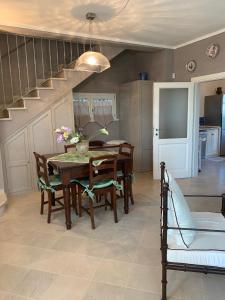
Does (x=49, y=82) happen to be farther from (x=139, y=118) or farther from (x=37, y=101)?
(x=139, y=118)

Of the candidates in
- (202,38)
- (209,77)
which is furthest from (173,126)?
(202,38)

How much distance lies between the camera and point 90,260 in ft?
7.64

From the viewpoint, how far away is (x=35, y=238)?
2752 mm

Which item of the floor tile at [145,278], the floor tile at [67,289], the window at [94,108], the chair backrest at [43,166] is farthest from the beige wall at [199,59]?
the floor tile at [67,289]

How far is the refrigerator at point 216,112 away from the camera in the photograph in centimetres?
700

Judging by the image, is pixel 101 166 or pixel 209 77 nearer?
pixel 101 166

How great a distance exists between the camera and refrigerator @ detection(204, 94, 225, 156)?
23.0ft

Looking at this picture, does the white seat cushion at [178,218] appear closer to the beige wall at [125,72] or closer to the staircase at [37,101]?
the staircase at [37,101]

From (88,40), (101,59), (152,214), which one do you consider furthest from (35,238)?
(88,40)

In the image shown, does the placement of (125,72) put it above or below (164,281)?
above

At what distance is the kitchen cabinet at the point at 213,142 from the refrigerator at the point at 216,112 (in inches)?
4.8

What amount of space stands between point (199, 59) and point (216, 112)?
3.18 m

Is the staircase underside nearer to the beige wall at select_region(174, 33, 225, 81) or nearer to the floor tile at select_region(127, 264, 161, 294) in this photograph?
the beige wall at select_region(174, 33, 225, 81)

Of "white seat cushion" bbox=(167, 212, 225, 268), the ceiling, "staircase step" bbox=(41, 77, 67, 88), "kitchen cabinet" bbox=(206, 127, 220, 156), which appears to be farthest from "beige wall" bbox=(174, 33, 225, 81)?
"white seat cushion" bbox=(167, 212, 225, 268)
